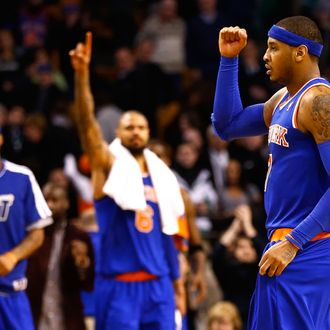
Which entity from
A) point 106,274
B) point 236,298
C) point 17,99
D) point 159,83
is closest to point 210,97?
point 159,83

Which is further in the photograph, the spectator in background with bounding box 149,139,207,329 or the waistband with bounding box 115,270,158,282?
the spectator in background with bounding box 149,139,207,329

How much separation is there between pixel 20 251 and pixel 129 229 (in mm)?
987

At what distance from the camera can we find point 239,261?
375 inches

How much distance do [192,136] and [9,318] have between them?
5.24 metres

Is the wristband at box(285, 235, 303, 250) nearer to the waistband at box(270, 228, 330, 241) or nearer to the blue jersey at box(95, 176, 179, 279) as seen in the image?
the waistband at box(270, 228, 330, 241)

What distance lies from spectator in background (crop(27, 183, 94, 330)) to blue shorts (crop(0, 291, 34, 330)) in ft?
4.45

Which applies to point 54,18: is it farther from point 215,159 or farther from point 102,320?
point 102,320

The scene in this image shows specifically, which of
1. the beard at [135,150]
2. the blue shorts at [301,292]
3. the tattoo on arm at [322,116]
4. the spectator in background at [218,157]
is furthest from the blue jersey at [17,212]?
the spectator in background at [218,157]

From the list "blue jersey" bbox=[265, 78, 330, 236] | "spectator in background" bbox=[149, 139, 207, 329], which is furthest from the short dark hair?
"spectator in background" bbox=[149, 139, 207, 329]

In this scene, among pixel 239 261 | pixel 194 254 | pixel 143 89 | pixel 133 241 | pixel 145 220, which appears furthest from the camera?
pixel 143 89

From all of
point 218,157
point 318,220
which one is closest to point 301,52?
point 318,220

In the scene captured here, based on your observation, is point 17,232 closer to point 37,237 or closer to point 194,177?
point 37,237

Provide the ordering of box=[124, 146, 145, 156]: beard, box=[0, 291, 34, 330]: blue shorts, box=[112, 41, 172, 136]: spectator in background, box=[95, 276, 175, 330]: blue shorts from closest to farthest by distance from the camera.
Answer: box=[0, 291, 34, 330]: blue shorts
box=[95, 276, 175, 330]: blue shorts
box=[124, 146, 145, 156]: beard
box=[112, 41, 172, 136]: spectator in background

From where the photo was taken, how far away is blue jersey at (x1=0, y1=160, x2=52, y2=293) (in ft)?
23.6
